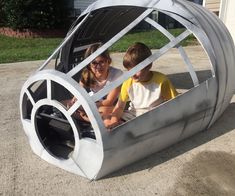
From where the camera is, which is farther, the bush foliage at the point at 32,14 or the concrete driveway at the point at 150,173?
the bush foliage at the point at 32,14

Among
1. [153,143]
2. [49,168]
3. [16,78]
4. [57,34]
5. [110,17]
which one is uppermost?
[110,17]

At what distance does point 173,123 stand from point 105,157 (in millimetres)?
847

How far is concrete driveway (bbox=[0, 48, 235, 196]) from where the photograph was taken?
3430 mm

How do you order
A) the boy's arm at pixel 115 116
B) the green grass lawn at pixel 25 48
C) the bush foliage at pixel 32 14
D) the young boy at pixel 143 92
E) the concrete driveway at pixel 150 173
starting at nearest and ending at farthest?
1. the concrete driveway at pixel 150 173
2. the boy's arm at pixel 115 116
3. the young boy at pixel 143 92
4. the green grass lawn at pixel 25 48
5. the bush foliage at pixel 32 14

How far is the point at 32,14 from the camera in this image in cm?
1465

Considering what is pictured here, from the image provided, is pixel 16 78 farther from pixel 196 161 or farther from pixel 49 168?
pixel 196 161

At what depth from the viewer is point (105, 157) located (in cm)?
335

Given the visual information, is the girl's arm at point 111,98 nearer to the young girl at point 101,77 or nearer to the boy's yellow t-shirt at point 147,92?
the young girl at point 101,77

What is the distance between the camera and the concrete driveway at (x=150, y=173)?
11.3 feet

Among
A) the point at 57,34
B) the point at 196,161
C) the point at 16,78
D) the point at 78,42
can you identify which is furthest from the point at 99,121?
the point at 57,34

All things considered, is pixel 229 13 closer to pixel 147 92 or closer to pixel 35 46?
pixel 35 46

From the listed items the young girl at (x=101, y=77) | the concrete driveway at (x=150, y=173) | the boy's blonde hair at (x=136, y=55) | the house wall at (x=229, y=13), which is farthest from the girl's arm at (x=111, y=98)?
the house wall at (x=229, y=13)

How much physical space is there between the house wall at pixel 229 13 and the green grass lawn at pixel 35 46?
1629 mm

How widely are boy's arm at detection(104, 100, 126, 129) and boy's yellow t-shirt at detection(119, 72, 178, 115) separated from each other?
0.26 feet
